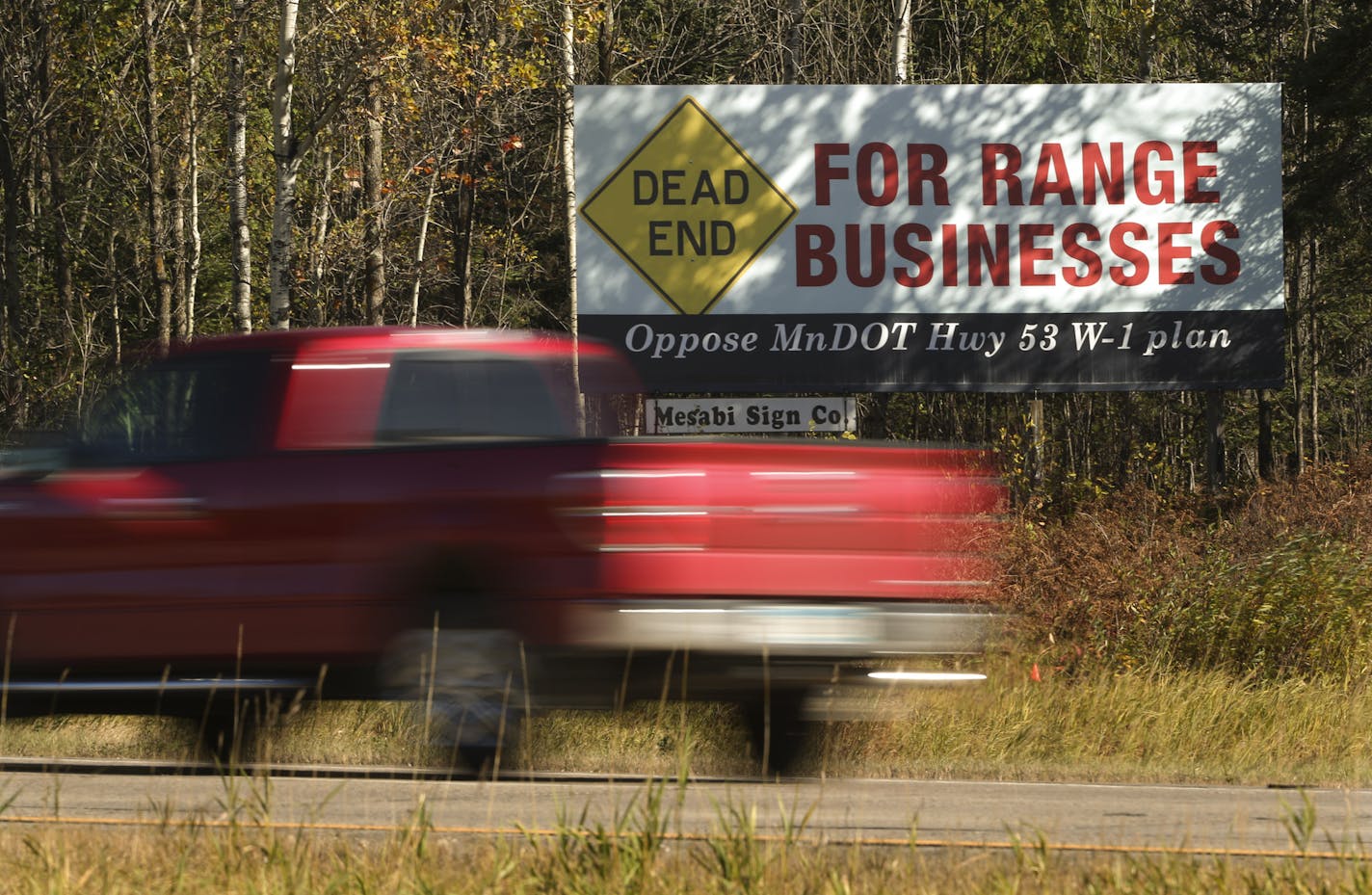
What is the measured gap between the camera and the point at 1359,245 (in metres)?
34.0

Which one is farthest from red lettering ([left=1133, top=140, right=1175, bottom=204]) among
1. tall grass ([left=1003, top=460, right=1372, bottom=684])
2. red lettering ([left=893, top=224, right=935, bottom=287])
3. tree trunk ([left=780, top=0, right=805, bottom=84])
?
tall grass ([left=1003, top=460, right=1372, bottom=684])

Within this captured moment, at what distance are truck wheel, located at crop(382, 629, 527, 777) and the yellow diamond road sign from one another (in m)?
11.1

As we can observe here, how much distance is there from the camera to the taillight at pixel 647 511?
8.16 m

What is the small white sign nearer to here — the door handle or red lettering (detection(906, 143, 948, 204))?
red lettering (detection(906, 143, 948, 204))

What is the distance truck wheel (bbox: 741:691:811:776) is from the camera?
908 centimetres

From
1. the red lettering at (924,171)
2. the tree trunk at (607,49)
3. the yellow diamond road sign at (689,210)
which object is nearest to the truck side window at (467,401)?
the yellow diamond road sign at (689,210)

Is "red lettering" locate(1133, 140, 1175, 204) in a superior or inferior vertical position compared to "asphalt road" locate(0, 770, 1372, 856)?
superior

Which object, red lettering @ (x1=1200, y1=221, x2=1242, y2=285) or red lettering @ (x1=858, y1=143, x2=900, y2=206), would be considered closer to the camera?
red lettering @ (x1=858, y1=143, x2=900, y2=206)

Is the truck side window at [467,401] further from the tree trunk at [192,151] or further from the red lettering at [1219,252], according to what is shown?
the tree trunk at [192,151]

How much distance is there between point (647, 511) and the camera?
26.8ft

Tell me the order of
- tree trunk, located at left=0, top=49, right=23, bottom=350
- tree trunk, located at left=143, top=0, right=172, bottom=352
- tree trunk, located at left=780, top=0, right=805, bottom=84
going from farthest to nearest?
1. tree trunk, located at left=0, top=49, right=23, bottom=350
2. tree trunk, located at left=143, top=0, right=172, bottom=352
3. tree trunk, located at left=780, top=0, right=805, bottom=84

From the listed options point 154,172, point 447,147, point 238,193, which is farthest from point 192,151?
point 238,193

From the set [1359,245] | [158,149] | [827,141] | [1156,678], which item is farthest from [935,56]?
[1156,678]

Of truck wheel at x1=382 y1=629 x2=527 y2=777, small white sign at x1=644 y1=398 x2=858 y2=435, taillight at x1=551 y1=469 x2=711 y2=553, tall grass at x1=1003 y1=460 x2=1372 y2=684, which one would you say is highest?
taillight at x1=551 y1=469 x2=711 y2=553
